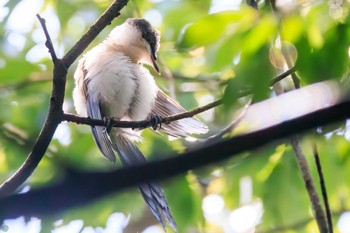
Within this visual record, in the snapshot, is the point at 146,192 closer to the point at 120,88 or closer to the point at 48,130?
the point at 48,130

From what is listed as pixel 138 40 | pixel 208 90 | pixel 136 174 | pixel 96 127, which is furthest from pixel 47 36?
pixel 208 90

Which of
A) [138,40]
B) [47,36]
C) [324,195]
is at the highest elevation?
[138,40]

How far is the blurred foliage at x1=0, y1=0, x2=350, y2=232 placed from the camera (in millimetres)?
1255

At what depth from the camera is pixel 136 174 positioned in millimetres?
504

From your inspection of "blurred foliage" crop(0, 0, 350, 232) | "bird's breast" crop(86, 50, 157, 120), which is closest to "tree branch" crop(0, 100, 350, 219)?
"blurred foliage" crop(0, 0, 350, 232)

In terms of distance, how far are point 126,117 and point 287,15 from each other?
2229 mm

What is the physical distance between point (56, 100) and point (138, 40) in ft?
6.40

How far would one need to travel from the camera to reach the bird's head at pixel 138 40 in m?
4.00

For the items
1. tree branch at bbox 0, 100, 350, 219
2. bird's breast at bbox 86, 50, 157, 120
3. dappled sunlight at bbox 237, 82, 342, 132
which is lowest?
tree branch at bbox 0, 100, 350, 219

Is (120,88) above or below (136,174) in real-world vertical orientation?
above

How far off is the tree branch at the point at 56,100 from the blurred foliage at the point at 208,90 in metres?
0.07

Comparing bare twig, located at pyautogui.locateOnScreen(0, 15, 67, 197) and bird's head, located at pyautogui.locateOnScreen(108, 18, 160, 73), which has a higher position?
bird's head, located at pyautogui.locateOnScreen(108, 18, 160, 73)

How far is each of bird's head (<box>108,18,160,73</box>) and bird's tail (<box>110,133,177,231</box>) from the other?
2.13 feet

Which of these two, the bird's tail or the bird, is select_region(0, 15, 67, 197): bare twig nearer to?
the bird's tail
